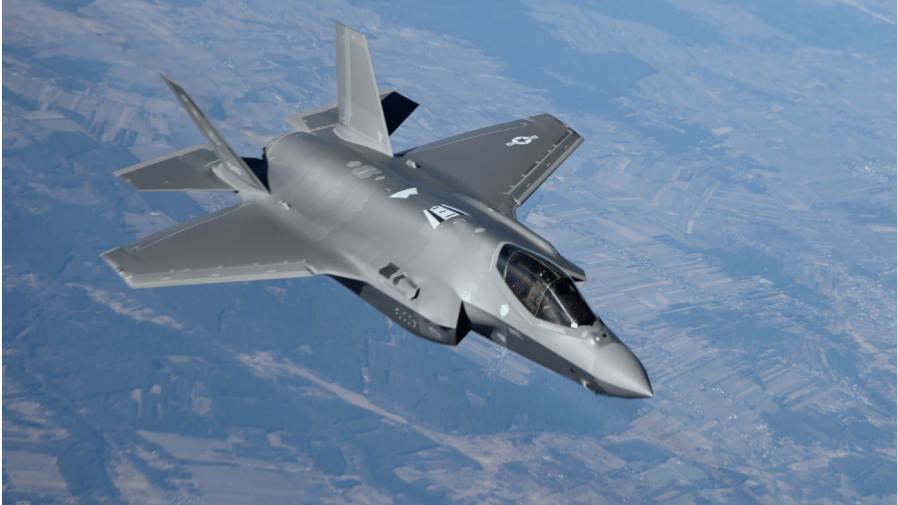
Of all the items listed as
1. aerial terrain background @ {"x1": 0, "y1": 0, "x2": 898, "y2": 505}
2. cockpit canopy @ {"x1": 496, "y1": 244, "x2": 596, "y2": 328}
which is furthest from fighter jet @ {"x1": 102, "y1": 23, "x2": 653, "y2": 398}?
aerial terrain background @ {"x1": 0, "y1": 0, "x2": 898, "y2": 505}

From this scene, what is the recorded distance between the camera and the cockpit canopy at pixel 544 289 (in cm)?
1526

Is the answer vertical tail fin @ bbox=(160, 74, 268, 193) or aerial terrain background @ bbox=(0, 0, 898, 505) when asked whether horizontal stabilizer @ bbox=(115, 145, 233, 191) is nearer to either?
vertical tail fin @ bbox=(160, 74, 268, 193)

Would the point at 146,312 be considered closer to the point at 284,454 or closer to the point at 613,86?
the point at 284,454

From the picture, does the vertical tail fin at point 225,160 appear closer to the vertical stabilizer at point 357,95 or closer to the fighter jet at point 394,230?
the fighter jet at point 394,230

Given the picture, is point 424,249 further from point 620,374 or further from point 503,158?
point 503,158

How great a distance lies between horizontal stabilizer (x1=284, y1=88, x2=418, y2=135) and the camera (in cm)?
2477

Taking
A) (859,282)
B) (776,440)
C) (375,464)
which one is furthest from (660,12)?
(375,464)

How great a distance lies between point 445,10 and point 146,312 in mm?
65286

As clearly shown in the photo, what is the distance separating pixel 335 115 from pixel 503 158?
764 cm

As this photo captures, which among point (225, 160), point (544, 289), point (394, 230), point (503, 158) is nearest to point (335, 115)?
point (225, 160)

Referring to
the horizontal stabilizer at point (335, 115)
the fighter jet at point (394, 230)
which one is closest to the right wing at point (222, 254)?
the fighter jet at point (394, 230)

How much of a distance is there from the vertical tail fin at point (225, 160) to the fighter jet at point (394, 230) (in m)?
0.06

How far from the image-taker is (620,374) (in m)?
14.4

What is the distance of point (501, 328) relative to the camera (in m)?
16.3
